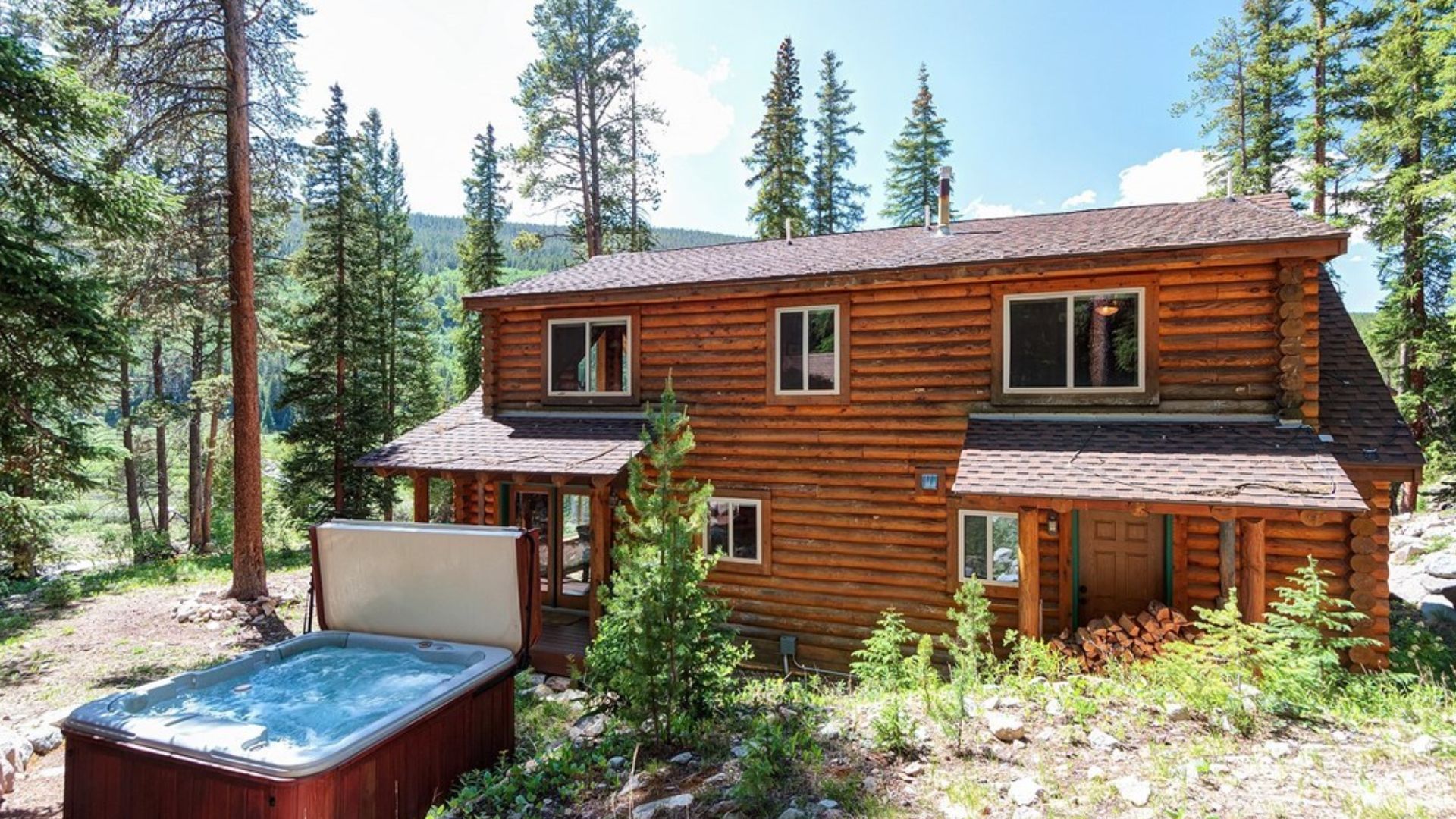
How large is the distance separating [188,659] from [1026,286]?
487 inches

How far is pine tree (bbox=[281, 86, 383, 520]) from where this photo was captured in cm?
1788

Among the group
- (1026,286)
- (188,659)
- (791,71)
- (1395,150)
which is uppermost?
(791,71)

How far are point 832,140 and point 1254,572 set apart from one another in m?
22.4

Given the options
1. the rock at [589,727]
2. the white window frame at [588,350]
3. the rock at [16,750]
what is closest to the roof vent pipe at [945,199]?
the white window frame at [588,350]

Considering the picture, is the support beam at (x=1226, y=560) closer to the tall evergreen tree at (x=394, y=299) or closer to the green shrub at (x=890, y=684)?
the green shrub at (x=890, y=684)

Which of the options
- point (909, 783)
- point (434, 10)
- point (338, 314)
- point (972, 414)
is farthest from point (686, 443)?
point (338, 314)

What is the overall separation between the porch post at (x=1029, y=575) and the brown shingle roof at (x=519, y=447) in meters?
4.88

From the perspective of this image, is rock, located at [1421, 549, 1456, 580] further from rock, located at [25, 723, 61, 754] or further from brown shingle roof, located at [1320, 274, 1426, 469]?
rock, located at [25, 723, 61, 754]

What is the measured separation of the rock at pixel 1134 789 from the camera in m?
3.41

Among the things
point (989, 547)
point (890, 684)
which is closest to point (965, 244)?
point (989, 547)

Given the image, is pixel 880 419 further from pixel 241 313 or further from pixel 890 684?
pixel 241 313

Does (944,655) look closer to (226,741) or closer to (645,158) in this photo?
(226,741)

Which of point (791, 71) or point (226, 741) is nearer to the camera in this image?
point (226, 741)

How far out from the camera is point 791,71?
23.0m
